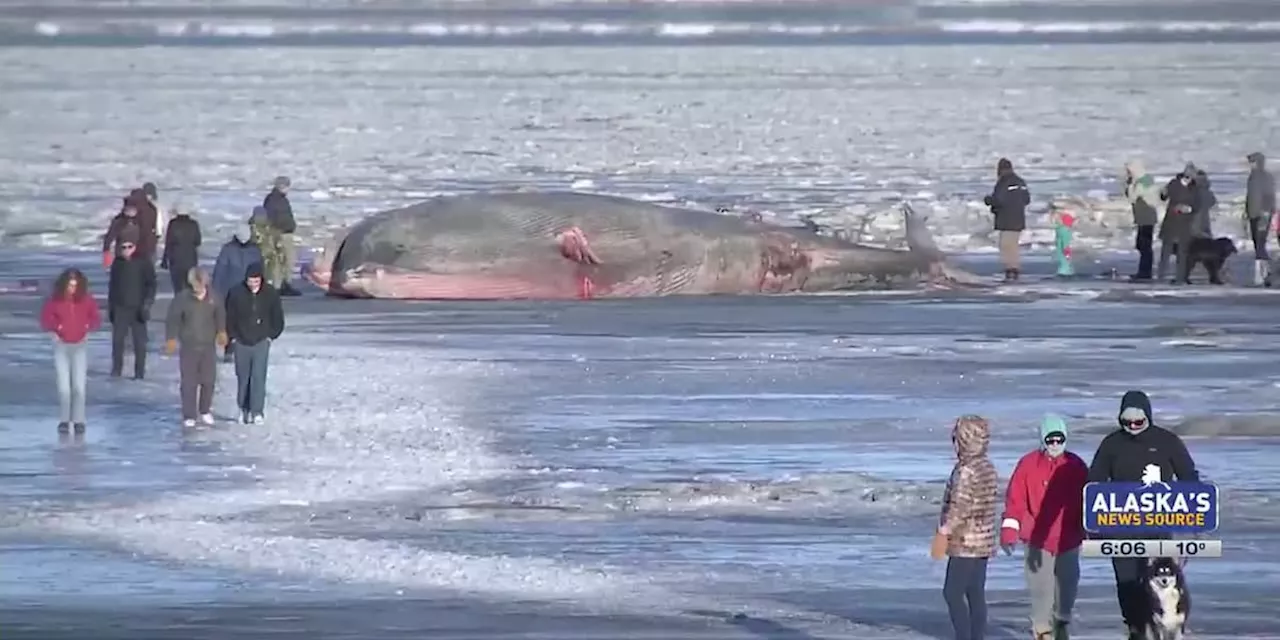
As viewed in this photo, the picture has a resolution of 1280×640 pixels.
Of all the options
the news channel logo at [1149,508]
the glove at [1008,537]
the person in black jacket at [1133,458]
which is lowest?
the glove at [1008,537]

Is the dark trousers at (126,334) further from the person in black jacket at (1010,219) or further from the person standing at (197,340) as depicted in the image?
the person in black jacket at (1010,219)

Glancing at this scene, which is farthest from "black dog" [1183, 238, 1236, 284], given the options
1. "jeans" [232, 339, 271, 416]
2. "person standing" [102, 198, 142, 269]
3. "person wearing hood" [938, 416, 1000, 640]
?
"person wearing hood" [938, 416, 1000, 640]

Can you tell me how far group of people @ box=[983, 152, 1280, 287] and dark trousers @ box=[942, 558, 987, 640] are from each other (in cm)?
1992

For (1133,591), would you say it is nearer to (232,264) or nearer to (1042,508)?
(1042,508)

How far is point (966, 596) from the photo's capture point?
40.2 feet

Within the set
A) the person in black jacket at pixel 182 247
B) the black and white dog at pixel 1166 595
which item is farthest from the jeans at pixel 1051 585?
the person in black jacket at pixel 182 247

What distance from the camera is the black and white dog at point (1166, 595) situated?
11.6 metres

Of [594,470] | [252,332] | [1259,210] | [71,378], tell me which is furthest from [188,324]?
[1259,210]

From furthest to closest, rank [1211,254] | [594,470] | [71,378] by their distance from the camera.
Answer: [1211,254], [71,378], [594,470]

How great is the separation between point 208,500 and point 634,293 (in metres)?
14.6

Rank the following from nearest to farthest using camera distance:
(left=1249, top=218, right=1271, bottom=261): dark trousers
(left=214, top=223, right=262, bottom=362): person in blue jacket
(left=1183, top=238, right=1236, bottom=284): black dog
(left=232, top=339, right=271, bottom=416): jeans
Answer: (left=232, top=339, right=271, bottom=416): jeans < (left=214, top=223, right=262, bottom=362): person in blue jacket < (left=1183, top=238, right=1236, bottom=284): black dog < (left=1249, top=218, right=1271, bottom=261): dark trousers

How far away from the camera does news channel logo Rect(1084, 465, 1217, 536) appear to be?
11531 millimetres

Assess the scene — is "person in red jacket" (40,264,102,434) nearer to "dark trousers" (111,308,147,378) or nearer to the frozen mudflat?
the frozen mudflat

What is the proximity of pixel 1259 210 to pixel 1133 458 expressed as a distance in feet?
69.7
